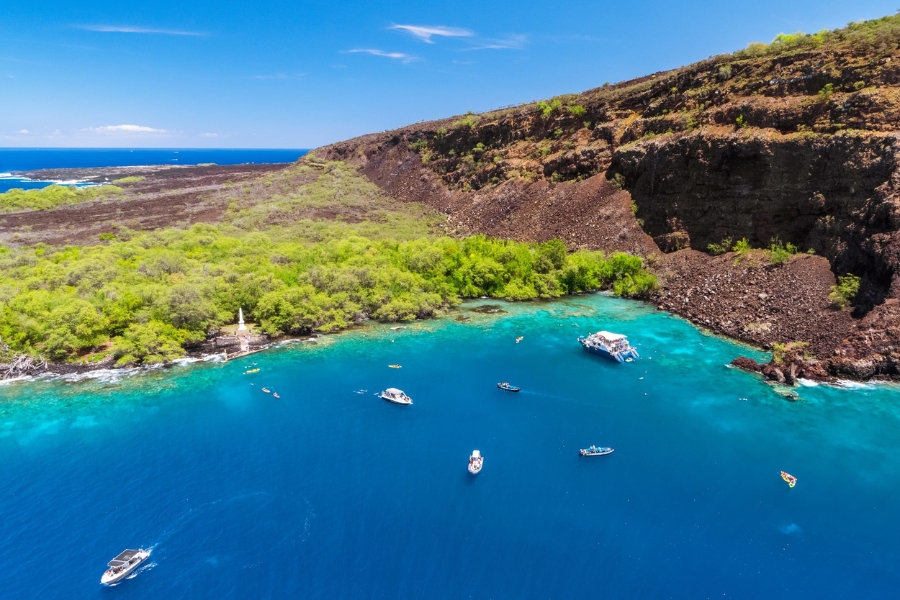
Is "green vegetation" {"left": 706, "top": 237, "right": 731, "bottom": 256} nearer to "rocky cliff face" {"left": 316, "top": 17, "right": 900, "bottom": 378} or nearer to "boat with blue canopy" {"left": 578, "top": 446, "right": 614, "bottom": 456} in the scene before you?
"rocky cliff face" {"left": 316, "top": 17, "right": 900, "bottom": 378}

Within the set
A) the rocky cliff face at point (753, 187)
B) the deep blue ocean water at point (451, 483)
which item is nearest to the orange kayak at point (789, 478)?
the deep blue ocean water at point (451, 483)

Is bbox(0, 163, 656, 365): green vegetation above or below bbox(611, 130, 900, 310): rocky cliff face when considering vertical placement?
below

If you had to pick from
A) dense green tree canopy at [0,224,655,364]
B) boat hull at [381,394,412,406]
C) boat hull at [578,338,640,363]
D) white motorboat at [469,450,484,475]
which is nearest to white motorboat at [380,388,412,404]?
boat hull at [381,394,412,406]

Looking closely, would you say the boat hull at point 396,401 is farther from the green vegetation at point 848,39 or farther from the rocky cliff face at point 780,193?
the green vegetation at point 848,39

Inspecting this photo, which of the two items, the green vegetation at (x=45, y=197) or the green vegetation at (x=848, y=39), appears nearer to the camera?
the green vegetation at (x=848, y=39)

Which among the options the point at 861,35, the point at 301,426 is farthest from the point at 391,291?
the point at 861,35

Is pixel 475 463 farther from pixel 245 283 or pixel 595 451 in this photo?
pixel 245 283

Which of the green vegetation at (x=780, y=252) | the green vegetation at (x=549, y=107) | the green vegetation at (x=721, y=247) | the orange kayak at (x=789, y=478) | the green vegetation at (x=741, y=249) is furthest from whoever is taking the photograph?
the green vegetation at (x=549, y=107)
